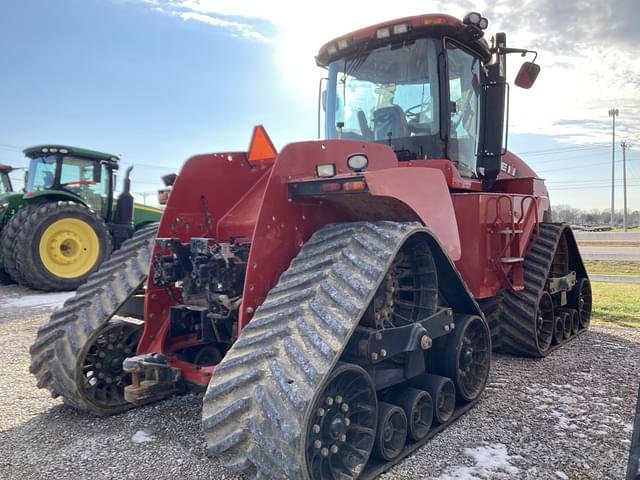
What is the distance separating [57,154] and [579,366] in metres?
11.1

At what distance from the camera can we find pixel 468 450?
3.37m

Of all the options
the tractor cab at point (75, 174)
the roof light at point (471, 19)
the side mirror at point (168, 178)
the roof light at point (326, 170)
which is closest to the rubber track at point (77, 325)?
the side mirror at point (168, 178)

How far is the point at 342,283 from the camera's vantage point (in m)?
2.87

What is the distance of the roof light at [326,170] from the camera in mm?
3129

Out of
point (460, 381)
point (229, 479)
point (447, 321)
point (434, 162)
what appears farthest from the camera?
point (434, 162)

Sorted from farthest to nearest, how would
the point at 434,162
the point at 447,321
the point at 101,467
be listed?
the point at 434,162 → the point at 447,321 → the point at 101,467

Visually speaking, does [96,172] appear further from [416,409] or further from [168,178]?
[416,409]

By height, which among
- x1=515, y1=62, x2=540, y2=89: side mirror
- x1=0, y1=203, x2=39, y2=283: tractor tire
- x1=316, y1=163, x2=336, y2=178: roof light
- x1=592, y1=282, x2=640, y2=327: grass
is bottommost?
x1=592, y1=282, x2=640, y2=327: grass

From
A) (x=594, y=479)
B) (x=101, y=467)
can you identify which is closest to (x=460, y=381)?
(x=594, y=479)

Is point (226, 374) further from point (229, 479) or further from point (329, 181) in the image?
point (329, 181)

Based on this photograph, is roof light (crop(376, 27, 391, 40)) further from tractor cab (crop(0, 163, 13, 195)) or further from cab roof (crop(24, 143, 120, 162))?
tractor cab (crop(0, 163, 13, 195))

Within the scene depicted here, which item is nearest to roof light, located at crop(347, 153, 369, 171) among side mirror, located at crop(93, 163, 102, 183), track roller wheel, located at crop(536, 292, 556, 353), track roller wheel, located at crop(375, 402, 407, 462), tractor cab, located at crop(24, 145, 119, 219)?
track roller wheel, located at crop(375, 402, 407, 462)

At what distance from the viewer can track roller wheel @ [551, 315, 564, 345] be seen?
607cm

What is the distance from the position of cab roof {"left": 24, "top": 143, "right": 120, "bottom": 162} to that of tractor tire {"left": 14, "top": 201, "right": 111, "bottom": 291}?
1.43 meters
